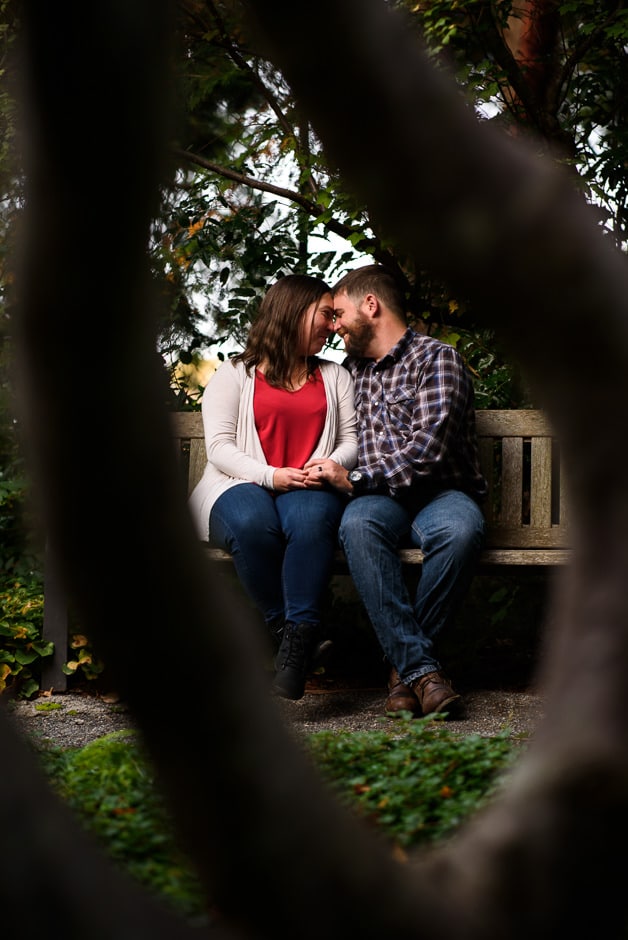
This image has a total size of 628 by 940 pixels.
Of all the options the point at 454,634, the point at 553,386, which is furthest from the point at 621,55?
the point at 553,386

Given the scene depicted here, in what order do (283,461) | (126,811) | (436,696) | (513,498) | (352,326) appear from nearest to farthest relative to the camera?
(126,811) < (436,696) < (283,461) < (352,326) < (513,498)

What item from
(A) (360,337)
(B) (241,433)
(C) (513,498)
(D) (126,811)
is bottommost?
(D) (126,811)

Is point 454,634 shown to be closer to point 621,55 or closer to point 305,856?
point 621,55

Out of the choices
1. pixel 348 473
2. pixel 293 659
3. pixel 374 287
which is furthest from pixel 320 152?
pixel 293 659

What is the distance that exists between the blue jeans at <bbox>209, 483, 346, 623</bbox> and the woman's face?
0.73m

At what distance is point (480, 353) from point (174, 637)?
489cm

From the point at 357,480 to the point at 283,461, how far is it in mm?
396

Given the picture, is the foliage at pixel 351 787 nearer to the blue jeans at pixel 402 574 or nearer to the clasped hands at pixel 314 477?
the blue jeans at pixel 402 574

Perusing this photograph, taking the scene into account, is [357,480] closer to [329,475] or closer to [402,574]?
[329,475]

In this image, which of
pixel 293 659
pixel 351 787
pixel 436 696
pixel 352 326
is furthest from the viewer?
pixel 352 326

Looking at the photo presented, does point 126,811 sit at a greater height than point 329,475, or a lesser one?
lesser

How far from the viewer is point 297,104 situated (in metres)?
0.64

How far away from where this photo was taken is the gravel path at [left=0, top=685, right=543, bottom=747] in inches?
154

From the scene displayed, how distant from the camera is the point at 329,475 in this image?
14.2 ft
